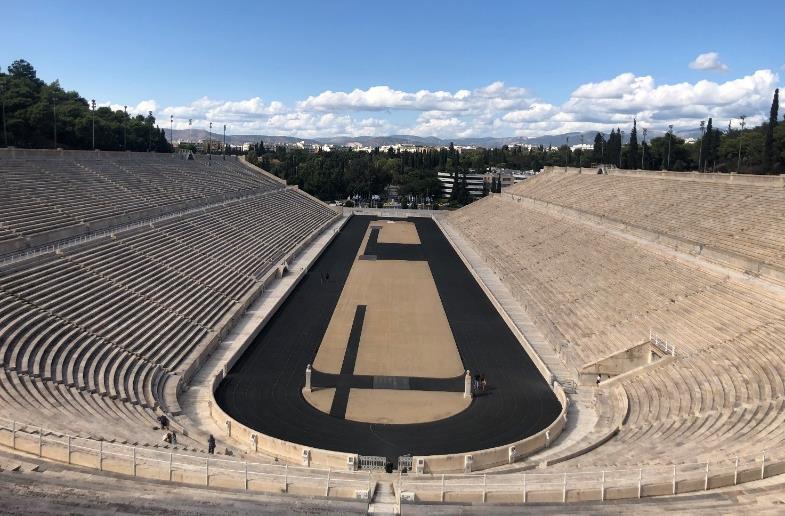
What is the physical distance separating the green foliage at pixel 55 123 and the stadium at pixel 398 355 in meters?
25.1

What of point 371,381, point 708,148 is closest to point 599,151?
point 708,148

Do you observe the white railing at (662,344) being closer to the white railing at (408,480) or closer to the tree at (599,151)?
the white railing at (408,480)

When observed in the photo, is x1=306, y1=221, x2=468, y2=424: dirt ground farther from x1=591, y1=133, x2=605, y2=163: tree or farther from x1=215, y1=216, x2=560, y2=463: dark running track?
x1=591, y1=133, x2=605, y2=163: tree

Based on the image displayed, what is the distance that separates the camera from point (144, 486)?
1060 centimetres

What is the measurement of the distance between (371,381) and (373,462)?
6.85 m

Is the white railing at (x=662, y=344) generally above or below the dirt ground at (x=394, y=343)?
above

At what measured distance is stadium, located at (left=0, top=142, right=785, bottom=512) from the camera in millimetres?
11812

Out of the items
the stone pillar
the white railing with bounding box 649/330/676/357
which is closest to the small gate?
the stone pillar

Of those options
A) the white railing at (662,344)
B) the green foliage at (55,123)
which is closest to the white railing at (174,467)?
the white railing at (662,344)

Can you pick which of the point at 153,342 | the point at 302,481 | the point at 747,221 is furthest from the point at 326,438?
the point at 747,221

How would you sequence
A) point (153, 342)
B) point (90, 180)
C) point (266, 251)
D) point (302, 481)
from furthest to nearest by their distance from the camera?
point (266, 251)
point (90, 180)
point (153, 342)
point (302, 481)

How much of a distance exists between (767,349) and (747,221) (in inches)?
516

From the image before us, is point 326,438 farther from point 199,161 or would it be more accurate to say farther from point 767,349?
point 199,161

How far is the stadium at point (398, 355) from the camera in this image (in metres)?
11.8
